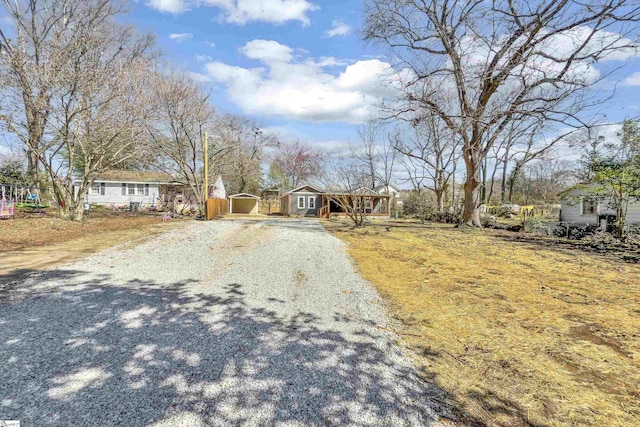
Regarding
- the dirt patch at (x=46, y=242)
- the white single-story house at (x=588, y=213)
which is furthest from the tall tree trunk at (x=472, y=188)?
the dirt patch at (x=46, y=242)

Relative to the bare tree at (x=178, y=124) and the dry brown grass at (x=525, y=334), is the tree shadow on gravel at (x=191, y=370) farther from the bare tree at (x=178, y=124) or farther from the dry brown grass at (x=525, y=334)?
the bare tree at (x=178, y=124)

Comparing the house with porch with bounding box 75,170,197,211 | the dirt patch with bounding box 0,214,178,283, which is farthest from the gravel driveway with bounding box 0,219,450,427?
the house with porch with bounding box 75,170,197,211

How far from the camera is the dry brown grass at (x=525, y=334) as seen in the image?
2.15 meters

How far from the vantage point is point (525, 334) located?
127 inches

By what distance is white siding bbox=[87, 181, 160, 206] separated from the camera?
88.5ft

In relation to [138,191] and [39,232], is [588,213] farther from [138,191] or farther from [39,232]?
[138,191]

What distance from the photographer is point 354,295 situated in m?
4.50

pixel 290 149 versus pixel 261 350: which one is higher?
pixel 290 149

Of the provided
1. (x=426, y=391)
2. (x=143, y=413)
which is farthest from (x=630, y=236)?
(x=143, y=413)

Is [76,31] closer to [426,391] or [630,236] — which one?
[426,391]

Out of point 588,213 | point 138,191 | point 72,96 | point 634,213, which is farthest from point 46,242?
point 588,213

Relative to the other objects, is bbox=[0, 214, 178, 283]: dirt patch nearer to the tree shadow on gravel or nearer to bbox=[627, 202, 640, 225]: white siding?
the tree shadow on gravel

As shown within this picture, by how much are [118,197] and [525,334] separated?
32.1 meters

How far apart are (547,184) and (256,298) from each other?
49.2m
